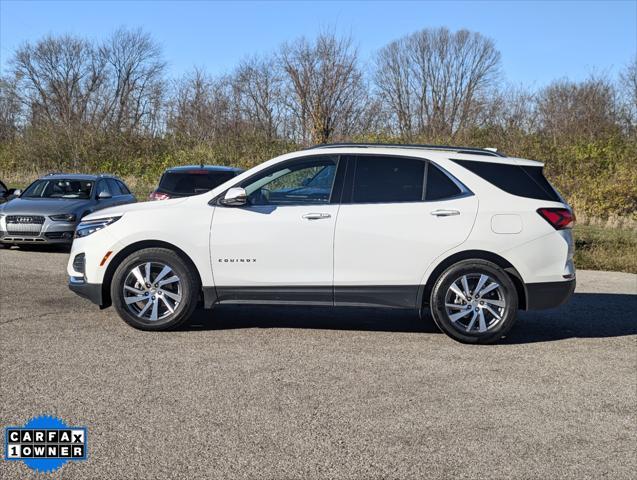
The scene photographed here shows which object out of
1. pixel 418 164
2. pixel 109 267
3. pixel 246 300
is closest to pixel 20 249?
pixel 109 267

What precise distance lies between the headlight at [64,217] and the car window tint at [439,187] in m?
9.02

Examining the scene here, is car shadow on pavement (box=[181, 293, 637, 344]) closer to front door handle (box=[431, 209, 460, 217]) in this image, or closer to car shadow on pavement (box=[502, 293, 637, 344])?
car shadow on pavement (box=[502, 293, 637, 344])

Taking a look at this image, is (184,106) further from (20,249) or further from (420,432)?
(420,432)

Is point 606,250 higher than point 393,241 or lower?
lower

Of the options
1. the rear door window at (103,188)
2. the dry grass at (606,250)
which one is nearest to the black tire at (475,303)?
the dry grass at (606,250)

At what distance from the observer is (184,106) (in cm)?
3919

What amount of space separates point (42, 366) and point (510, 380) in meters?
3.74

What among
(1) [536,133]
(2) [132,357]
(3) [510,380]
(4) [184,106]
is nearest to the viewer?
(3) [510,380]

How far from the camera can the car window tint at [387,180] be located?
23.0 feet

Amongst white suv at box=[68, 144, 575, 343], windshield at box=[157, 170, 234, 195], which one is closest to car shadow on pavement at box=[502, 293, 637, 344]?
white suv at box=[68, 144, 575, 343]

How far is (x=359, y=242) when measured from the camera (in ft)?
22.5

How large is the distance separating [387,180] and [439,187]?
51cm

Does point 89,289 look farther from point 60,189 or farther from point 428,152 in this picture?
point 60,189

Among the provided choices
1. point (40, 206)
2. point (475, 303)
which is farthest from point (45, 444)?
point (40, 206)
